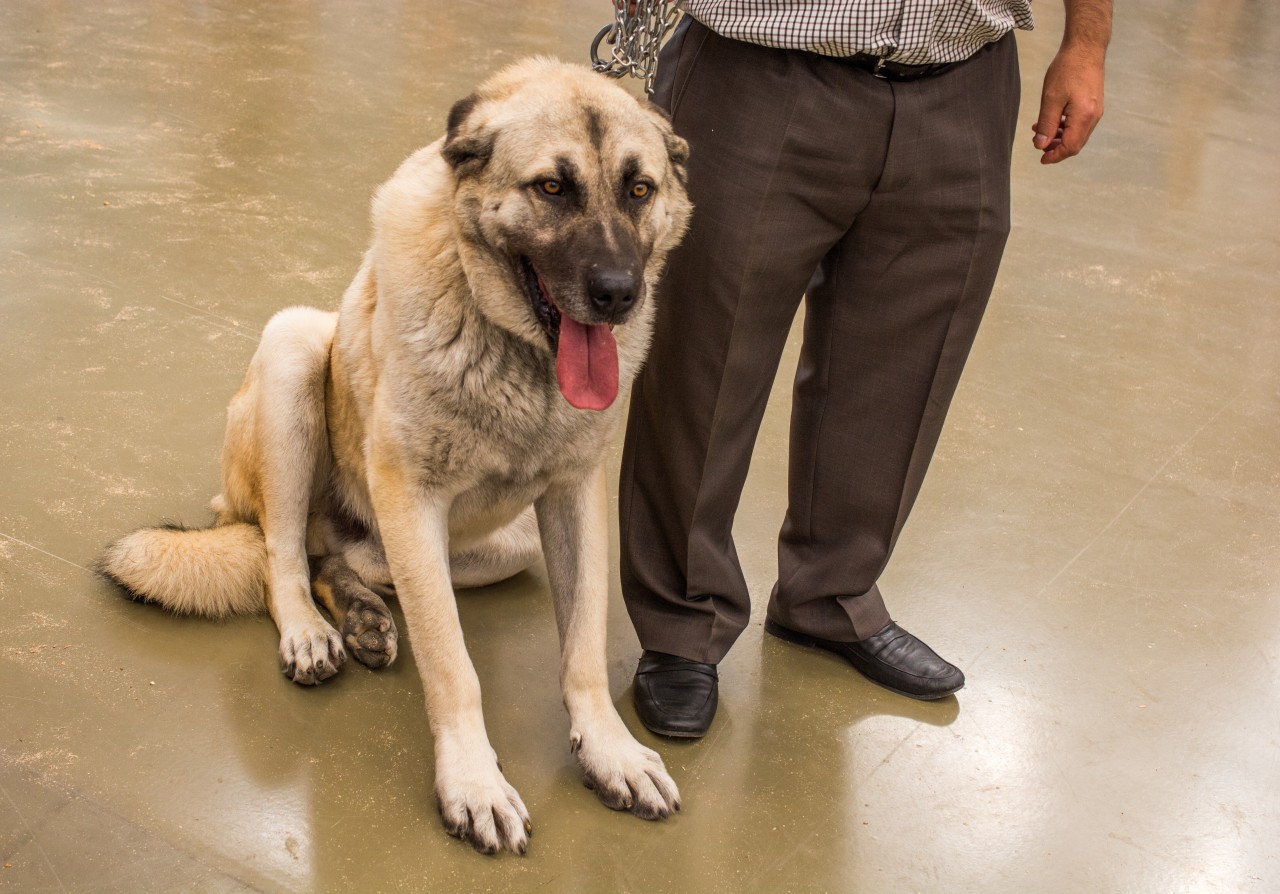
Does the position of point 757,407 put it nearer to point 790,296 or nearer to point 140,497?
point 790,296

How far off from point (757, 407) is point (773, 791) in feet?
2.47

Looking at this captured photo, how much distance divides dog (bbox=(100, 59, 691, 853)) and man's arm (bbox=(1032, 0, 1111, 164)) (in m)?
0.84

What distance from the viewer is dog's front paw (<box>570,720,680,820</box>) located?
2.17 metres

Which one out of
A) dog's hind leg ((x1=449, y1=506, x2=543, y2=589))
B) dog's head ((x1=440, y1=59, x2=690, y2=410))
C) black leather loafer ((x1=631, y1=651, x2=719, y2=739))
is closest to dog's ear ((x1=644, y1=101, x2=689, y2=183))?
dog's head ((x1=440, y1=59, x2=690, y2=410))

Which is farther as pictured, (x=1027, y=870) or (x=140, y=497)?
(x=140, y=497)

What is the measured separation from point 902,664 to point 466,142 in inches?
56.3

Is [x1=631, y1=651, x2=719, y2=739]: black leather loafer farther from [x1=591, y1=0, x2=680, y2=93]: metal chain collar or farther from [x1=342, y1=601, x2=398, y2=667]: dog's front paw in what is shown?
[x1=591, y1=0, x2=680, y2=93]: metal chain collar

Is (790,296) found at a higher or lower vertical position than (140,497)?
higher

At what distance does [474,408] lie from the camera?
2154 millimetres

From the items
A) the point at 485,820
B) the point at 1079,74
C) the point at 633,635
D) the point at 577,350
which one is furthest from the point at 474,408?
the point at 1079,74

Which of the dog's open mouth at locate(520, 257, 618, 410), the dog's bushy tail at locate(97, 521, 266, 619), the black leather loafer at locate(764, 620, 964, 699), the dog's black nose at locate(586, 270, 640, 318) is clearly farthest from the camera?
the black leather loafer at locate(764, 620, 964, 699)

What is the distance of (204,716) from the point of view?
2.26 metres

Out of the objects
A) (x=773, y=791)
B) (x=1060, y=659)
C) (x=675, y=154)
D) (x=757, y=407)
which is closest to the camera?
(x=675, y=154)

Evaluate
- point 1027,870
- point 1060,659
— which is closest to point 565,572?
point 1027,870
